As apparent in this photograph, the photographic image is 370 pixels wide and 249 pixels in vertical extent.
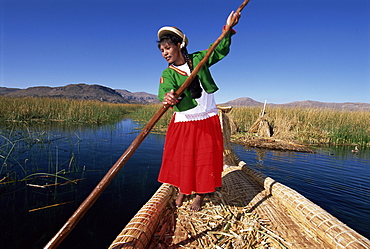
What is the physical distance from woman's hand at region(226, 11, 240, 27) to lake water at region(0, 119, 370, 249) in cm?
244

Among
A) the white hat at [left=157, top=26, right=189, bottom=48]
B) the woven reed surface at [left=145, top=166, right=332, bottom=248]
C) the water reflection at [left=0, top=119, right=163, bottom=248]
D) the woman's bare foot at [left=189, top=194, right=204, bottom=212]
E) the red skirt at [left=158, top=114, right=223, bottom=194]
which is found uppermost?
the white hat at [left=157, top=26, right=189, bottom=48]

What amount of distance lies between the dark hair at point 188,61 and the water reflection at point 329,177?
2.86 meters

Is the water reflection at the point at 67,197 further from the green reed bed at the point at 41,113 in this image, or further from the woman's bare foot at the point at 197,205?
the green reed bed at the point at 41,113

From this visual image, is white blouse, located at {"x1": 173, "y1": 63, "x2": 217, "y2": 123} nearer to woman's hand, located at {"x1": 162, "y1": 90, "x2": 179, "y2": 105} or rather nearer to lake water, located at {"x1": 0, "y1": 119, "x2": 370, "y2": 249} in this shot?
woman's hand, located at {"x1": 162, "y1": 90, "x2": 179, "y2": 105}

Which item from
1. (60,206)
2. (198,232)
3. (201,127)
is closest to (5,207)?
(60,206)

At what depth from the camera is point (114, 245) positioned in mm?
1323

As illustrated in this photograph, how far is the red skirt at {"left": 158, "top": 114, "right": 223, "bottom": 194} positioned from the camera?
6.53 ft

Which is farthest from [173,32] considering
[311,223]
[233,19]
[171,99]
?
[311,223]

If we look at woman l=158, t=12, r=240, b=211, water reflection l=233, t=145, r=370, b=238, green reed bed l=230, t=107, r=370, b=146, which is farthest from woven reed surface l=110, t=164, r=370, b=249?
green reed bed l=230, t=107, r=370, b=146

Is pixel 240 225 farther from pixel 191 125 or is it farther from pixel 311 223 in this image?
pixel 191 125

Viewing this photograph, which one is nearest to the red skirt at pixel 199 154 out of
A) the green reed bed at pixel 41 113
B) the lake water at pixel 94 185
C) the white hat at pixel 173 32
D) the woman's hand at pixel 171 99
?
the woman's hand at pixel 171 99

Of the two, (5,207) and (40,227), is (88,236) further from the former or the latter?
(5,207)

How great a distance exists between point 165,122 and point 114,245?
9781mm

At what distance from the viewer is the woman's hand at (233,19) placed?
5.10 ft
